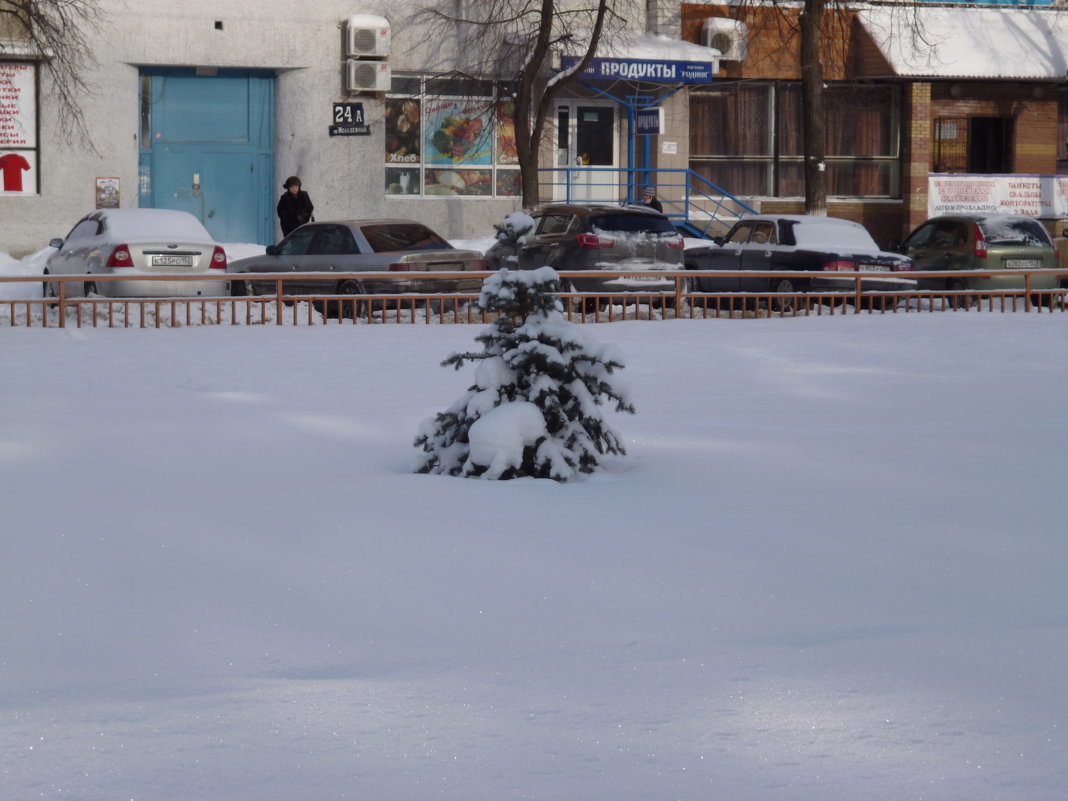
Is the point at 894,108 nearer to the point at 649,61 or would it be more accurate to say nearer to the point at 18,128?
the point at 649,61

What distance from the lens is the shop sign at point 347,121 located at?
97.9 feet

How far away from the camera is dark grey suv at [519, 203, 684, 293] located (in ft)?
67.8

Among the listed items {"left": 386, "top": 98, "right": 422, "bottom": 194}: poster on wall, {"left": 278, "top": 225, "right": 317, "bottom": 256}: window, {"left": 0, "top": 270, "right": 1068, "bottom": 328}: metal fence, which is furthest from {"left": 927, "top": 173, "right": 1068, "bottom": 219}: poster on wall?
{"left": 278, "top": 225, "right": 317, "bottom": 256}: window

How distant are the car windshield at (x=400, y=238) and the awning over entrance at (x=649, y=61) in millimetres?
9608

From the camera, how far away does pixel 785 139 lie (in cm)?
3381

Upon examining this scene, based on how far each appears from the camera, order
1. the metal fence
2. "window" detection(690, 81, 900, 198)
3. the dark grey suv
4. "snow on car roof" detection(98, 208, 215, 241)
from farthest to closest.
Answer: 1. "window" detection(690, 81, 900, 198)
2. "snow on car roof" detection(98, 208, 215, 241)
3. the dark grey suv
4. the metal fence

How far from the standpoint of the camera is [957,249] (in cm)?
2398

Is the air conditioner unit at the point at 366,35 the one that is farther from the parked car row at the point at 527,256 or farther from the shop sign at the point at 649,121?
the parked car row at the point at 527,256

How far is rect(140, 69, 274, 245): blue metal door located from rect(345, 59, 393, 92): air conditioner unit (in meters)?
1.52

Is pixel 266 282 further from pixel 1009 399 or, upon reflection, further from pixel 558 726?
pixel 558 726

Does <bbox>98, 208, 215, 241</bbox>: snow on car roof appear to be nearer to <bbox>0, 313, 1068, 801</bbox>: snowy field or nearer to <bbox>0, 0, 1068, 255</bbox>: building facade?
<bbox>0, 0, 1068, 255</bbox>: building facade

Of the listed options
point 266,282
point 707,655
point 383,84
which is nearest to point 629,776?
point 707,655

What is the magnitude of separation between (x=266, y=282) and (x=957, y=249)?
9.55 meters

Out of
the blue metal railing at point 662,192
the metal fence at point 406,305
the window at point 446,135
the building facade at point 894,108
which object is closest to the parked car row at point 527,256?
the metal fence at point 406,305
